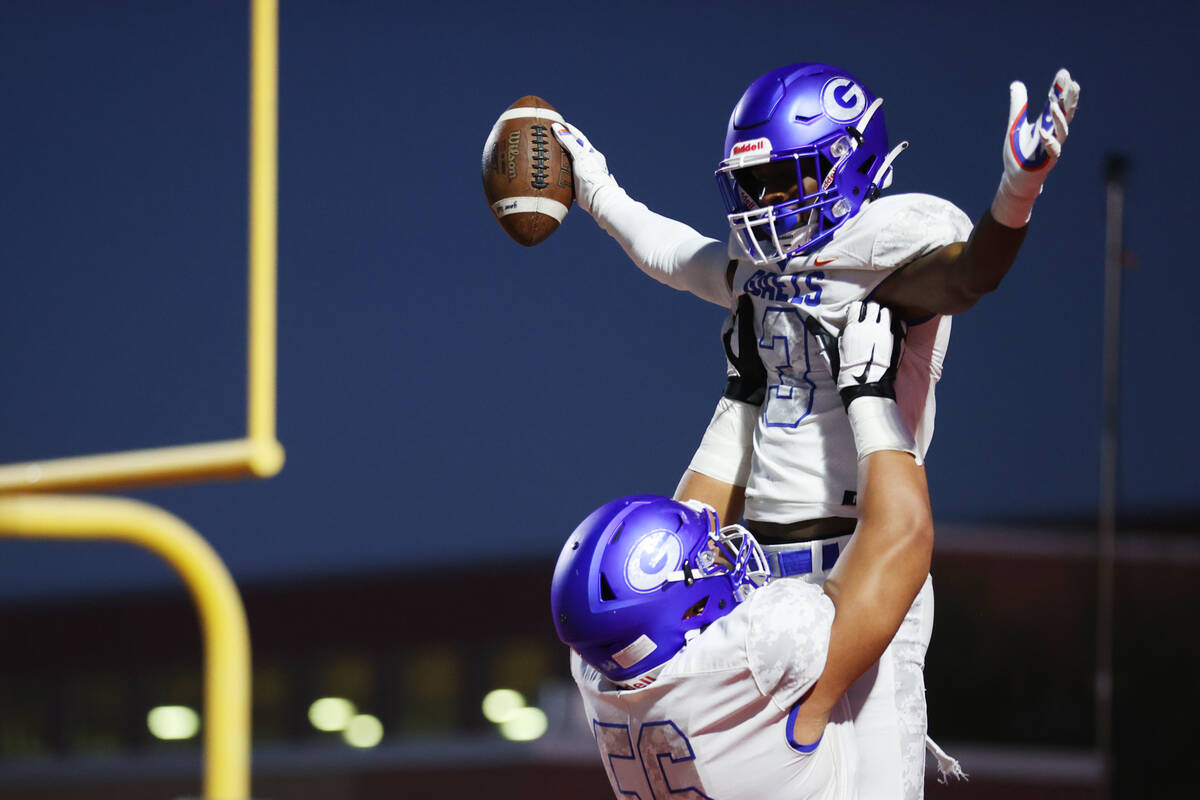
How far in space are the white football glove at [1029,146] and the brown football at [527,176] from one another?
3.23 feet

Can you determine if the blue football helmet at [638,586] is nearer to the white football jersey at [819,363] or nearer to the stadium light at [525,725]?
the white football jersey at [819,363]

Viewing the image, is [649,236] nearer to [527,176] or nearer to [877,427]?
[527,176]

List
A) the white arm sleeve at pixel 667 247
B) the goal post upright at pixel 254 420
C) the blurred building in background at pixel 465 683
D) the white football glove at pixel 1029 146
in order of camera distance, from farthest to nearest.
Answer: the blurred building in background at pixel 465 683 < the white arm sleeve at pixel 667 247 < the white football glove at pixel 1029 146 < the goal post upright at pixel 254 420

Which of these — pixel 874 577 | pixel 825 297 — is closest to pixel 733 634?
pixel 874 577

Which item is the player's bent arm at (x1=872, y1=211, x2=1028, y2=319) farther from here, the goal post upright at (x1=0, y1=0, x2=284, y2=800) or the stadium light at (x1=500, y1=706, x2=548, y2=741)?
the stadium light at (x1=500, y1=706, x2=548, y2=741)

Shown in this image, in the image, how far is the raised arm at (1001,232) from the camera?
6.89 ft

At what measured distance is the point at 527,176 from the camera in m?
2.88

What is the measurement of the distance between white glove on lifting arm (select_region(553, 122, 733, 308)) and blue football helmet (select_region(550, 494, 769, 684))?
49 centimetres

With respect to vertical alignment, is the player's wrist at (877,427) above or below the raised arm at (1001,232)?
below

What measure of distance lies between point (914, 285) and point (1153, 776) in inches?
327

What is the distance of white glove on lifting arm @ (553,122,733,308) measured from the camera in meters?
2.74

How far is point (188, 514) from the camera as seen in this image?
8.55 m

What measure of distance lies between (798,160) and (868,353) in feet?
1.10

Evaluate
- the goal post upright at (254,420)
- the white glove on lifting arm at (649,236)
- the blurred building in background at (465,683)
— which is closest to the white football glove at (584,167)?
the white glove on lifting arm at (649,236)
